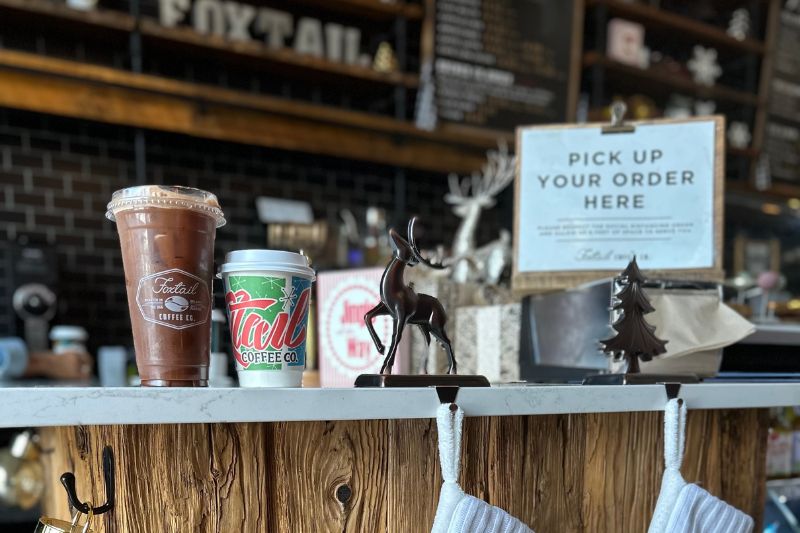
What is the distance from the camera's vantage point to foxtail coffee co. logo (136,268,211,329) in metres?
0.69

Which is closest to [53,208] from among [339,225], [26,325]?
[26,325]

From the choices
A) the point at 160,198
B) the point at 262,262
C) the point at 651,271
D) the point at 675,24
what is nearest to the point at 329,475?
the point at 262,262

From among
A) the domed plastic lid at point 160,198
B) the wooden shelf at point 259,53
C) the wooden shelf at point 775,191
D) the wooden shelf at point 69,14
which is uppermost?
the wooden shelf at point 69,14

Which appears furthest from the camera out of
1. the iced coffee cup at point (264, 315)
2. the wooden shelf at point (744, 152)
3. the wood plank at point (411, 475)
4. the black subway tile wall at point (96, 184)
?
the wooden shelf at point (744, 152)

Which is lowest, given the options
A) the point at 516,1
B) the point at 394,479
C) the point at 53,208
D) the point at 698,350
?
the point at 394,479

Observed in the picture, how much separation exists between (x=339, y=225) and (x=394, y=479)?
2469mm

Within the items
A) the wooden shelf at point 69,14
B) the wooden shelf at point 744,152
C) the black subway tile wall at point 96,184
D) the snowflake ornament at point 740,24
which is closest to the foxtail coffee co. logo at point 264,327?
the wooden shelf at point 69,14

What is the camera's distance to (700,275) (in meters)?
1.19

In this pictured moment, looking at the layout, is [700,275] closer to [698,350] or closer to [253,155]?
[698,350]

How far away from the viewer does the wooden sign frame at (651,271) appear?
1.19 m

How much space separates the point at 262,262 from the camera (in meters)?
0.73

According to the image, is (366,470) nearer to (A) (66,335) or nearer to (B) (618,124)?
(B) (618,124)

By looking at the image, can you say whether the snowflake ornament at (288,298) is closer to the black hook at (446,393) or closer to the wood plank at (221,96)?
the black hook at (446,393)

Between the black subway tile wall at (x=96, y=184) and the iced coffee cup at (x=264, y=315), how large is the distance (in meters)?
2.24
